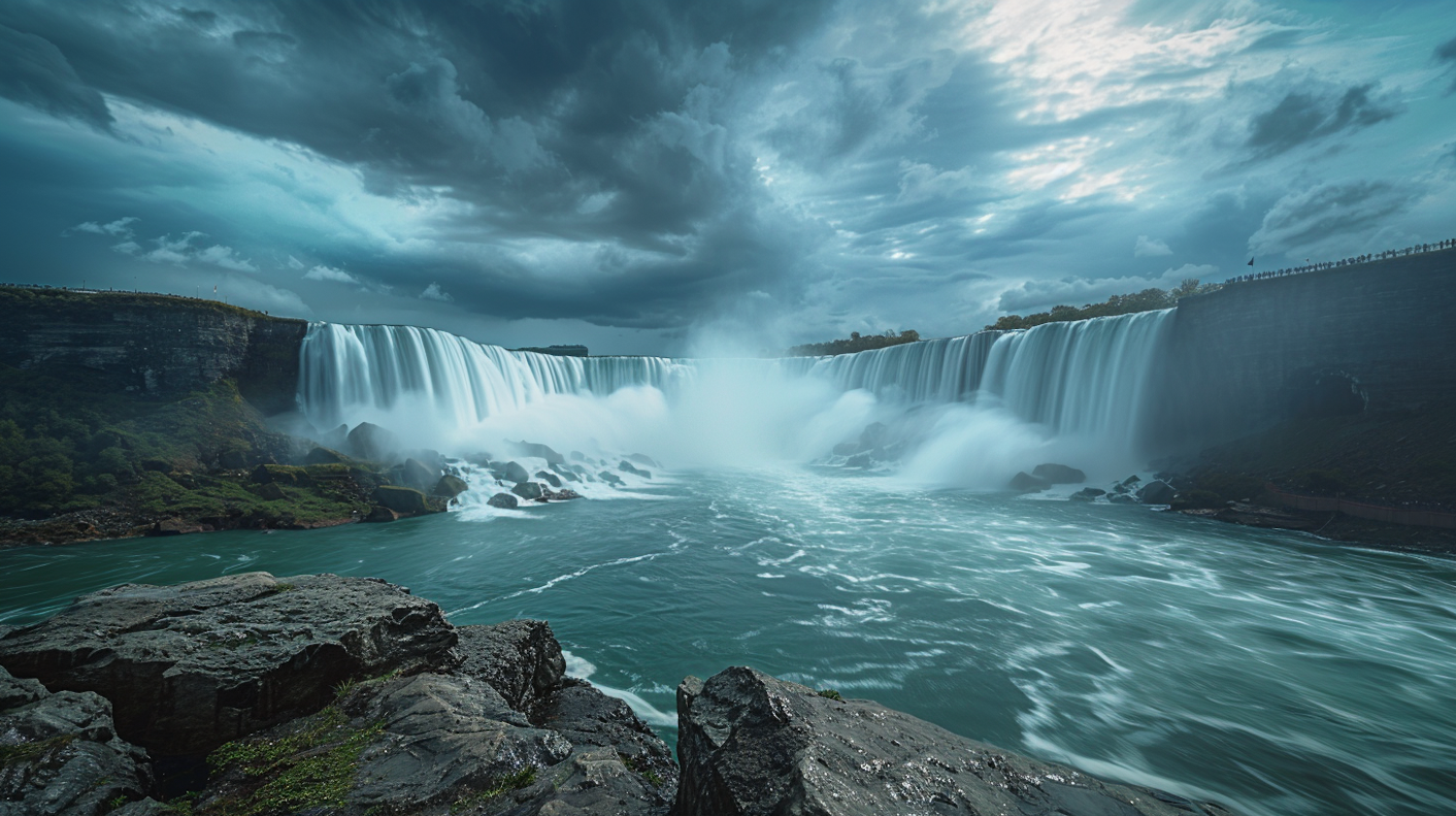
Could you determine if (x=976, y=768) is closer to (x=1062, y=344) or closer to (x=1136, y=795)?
(x=1136, y=795)

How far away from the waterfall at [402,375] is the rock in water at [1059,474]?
105ft

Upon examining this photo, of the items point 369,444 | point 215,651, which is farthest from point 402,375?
point 215,651

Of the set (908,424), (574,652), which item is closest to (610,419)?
(908,424)

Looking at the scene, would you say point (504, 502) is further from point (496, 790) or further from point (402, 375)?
point (496, 790)

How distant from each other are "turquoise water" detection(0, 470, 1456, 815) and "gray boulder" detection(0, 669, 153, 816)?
466 centimetres

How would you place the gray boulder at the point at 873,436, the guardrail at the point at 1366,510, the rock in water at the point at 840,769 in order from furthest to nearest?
1. the gray boulder at the point at 873,436
2. the guardrail at the point at 1366,510
3. the rock in water at the point at 840,769

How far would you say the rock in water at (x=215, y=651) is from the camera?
4.16 meters

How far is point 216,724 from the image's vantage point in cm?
421

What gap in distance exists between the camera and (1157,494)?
21.8 metres

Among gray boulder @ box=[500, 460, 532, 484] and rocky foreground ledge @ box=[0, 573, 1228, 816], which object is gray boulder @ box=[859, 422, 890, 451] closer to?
gray boulder @ box=[500, 460, 532, 484]

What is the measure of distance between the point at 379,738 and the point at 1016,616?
10886 mm

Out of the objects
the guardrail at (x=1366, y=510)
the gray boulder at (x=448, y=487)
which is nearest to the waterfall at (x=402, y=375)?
the gray boulder at (x=448, y=487)

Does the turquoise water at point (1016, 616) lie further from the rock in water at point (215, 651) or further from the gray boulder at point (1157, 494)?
the rock in water at point (215, 651)

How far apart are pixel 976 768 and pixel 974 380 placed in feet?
121
